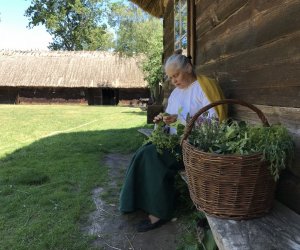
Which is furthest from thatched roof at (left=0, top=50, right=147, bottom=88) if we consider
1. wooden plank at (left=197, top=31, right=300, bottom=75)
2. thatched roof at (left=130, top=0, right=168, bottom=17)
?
wooden plank at (left=197, top=31, right=300, bottom=75)

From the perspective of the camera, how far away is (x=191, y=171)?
8.29 ft

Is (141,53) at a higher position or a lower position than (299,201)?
higher

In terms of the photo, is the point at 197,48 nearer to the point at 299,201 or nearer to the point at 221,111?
the point at 221,111

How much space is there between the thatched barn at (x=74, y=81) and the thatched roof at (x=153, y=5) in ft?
73.7

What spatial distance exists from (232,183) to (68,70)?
108 feet

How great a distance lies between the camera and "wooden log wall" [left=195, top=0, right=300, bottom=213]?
2.49 metres

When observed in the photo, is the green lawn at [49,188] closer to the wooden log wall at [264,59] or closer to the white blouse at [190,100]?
the white blouse at [190,100]

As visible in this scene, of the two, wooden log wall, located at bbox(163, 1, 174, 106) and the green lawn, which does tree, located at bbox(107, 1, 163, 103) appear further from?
the green lawn

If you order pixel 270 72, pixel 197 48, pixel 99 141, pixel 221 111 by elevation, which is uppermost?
pixel 197 48

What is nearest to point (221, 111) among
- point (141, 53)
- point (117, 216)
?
point (117, 216)

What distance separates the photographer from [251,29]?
3172 millimetres

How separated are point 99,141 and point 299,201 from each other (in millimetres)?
7101

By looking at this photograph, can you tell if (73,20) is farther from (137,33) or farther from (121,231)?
(121,231)

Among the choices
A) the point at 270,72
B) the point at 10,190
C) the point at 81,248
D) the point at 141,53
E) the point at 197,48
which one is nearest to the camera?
the point at 270,72
